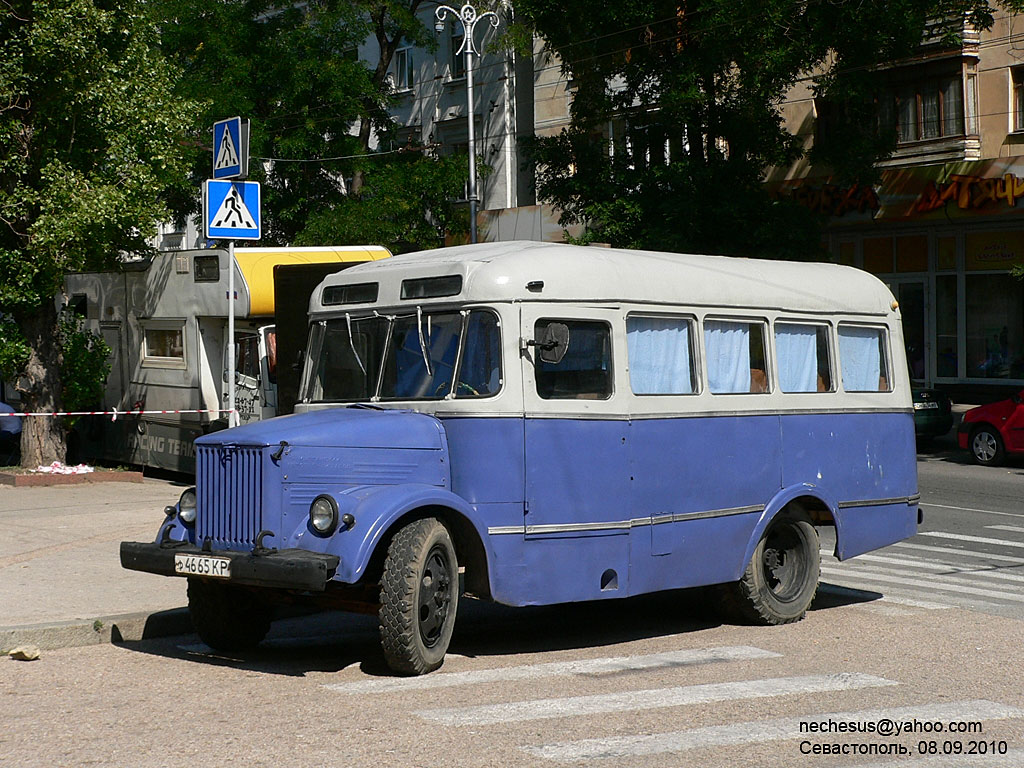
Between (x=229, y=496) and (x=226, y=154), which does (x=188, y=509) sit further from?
(x=226, y=154)

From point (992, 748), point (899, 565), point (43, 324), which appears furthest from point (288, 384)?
point (992, 748)

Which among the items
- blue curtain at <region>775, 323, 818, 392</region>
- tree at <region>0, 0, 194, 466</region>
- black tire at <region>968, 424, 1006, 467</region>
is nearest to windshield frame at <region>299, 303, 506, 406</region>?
blue curtain at <region>775, 323, 818, 392</region>

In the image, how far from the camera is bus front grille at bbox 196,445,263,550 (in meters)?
7.57

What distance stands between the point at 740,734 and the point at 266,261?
42.4 ft

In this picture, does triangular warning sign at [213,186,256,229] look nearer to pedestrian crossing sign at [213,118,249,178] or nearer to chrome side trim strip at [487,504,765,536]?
pedestrian crossing sign at [213,118,249,178]

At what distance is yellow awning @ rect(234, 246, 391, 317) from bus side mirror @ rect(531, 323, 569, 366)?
974cm

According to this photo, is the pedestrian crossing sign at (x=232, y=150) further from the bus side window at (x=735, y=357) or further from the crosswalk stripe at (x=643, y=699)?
the crosswalk stripe at (x=643, y=699)

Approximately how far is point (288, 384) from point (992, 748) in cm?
1046

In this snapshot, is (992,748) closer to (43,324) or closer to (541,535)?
(541,535)

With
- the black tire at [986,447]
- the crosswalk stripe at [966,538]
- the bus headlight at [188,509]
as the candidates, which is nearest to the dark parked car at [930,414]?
the black tire at [986,447]

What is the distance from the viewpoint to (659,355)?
9.02 m

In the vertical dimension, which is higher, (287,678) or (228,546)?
(228,546)

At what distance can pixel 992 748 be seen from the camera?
6168 mm

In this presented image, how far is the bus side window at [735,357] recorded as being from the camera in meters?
9.40
